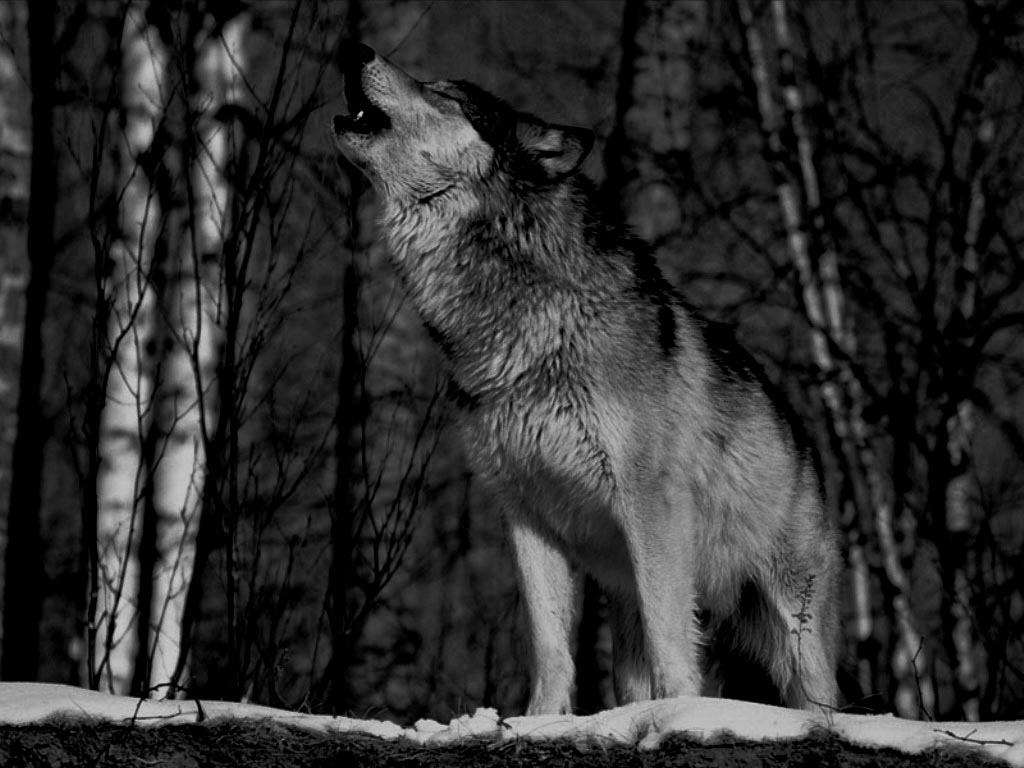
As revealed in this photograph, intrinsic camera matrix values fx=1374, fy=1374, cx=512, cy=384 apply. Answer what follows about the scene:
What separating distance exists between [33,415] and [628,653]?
4.10 meters

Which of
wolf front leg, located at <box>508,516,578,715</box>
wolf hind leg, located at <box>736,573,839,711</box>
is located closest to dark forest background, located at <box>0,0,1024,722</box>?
wolf hind leg, located at <box>736,573,839,711</box>

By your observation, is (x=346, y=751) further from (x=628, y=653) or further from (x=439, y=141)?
(x=439, y=141)

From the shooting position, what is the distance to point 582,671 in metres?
7.07

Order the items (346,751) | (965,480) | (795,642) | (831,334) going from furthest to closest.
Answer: (831,334)
(965,480)
(795,642)
(346,751)

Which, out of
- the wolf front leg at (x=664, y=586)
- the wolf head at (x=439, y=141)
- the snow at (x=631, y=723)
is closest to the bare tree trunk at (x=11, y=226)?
the wolf head at (x=439, y=141)

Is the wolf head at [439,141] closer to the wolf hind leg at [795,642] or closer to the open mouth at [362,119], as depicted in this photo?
the open mouth at [362,119]

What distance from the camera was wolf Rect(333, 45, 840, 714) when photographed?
442 centimetres


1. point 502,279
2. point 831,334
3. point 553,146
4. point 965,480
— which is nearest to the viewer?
point 502,279

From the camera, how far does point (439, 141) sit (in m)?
4.71

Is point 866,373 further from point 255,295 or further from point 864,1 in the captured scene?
point 255,295

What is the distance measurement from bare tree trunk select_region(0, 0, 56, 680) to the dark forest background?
0.02m

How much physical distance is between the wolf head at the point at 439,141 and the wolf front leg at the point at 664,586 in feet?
4.00

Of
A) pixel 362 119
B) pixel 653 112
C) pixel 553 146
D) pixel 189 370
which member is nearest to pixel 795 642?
pixel 553 146

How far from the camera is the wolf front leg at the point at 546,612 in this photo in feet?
14.5
